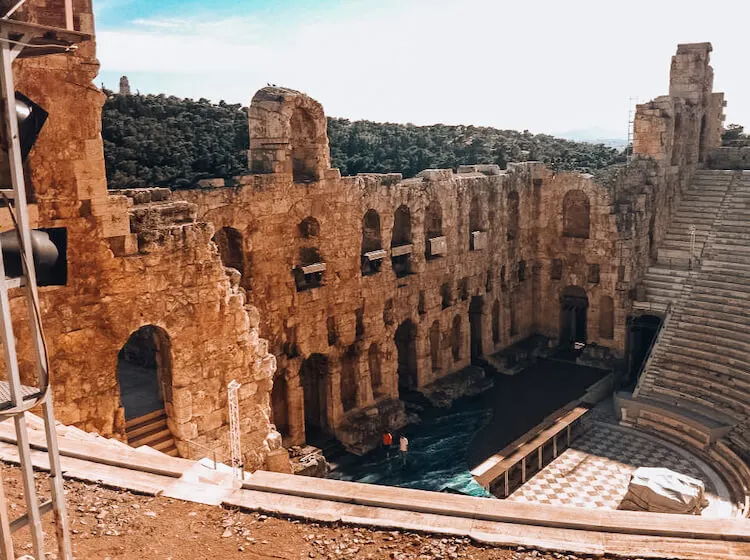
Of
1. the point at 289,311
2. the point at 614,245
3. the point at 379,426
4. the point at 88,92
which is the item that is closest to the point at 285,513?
the point at 88,92

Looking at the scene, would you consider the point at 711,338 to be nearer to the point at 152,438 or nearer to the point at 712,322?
the point at 712,322

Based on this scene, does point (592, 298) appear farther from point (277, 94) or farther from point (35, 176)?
point (35, 176)

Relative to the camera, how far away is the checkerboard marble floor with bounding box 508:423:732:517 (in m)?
15.9

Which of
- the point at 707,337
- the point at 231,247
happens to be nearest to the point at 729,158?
the point at 707,337

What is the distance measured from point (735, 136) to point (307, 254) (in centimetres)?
2355

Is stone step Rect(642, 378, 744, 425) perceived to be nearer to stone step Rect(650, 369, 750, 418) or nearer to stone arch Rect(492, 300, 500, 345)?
stone step Rect(650, 369, 750, 418)

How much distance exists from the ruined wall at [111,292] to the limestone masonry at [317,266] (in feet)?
0.08

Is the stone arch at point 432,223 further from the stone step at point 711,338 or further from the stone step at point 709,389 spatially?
the stone step at point 711,338

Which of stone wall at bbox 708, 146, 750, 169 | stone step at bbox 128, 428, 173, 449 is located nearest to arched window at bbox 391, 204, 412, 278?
stone step at bbox 128, 428, 173, 449

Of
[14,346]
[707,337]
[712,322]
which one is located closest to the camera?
[14,346]

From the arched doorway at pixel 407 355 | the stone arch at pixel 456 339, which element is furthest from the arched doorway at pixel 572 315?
the arched doorway at pixel 407 355

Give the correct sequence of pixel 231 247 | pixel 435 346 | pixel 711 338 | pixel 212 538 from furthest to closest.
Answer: pixel 435 346, pixel 711 338, pixel 231 247, pixel 212 538

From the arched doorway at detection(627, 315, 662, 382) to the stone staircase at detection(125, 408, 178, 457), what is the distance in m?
16.8

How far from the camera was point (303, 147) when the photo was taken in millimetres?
16859
